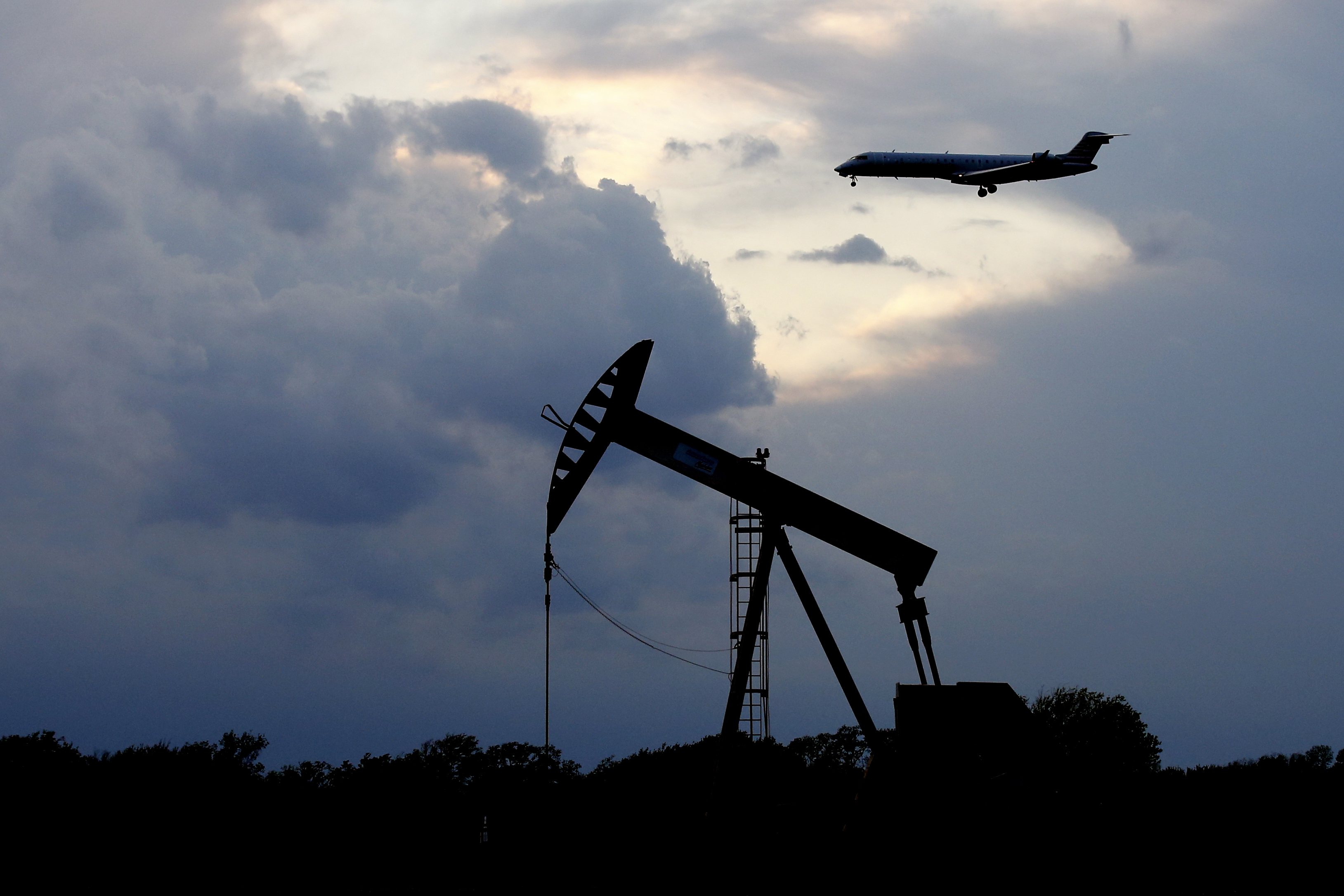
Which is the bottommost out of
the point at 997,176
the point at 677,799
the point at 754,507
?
the point at 677,799

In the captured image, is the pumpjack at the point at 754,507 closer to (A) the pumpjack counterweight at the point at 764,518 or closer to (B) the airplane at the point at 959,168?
(A) the pumpjack counterweight at the point at 764,518

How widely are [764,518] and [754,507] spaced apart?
0.21 metres

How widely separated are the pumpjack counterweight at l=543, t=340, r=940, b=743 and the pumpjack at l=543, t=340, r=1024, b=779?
0.01 metres

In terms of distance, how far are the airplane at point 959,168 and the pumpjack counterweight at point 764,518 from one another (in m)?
42.9

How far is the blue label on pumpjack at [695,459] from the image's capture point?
593 inches

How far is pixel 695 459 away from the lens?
594 inches

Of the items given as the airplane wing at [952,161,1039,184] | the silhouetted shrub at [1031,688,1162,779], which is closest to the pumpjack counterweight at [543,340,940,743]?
the silhouetted shrub at [1031,688,1162,779]

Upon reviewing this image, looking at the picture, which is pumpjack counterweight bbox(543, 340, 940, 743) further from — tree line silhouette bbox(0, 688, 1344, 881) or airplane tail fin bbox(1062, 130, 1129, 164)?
airplane tail fin bbox(1062, 130, 1129, 164)

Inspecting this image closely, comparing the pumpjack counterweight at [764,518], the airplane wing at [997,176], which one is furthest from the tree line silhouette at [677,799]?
the airplane wing at [997,176]

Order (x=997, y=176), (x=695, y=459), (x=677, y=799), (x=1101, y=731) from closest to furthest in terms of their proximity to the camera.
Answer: (x=695, y=459) → (x=677, y=799) → (x=1101, y=731) → (x=997, y=176)

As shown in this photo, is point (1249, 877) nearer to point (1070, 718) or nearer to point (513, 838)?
point (513, 838)

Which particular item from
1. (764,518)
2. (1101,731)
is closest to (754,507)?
(764,518)

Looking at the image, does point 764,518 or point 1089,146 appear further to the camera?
point 1089,146

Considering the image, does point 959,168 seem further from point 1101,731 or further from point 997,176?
point 1101,731
